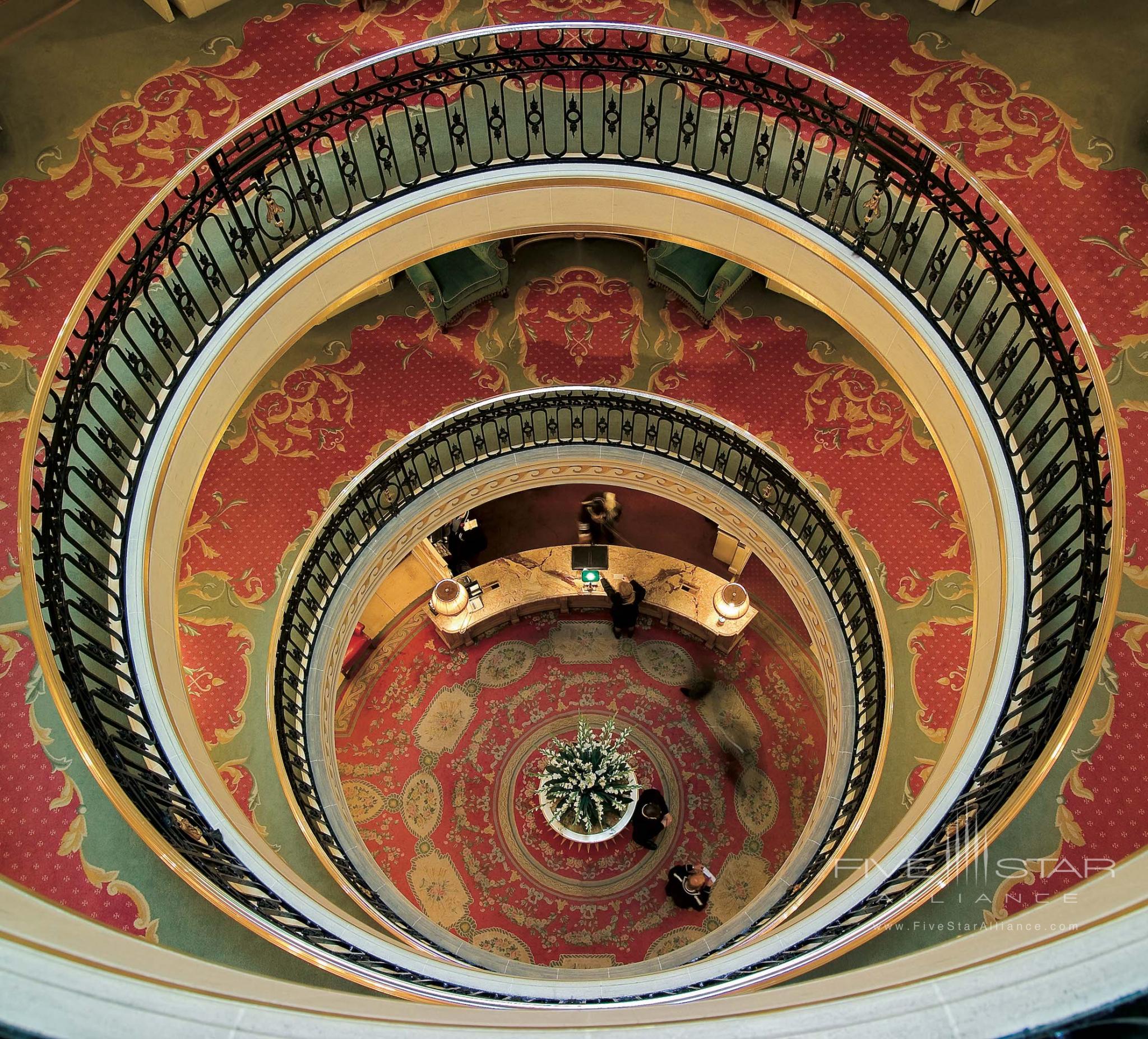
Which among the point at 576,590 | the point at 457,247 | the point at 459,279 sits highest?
the point at 459,279

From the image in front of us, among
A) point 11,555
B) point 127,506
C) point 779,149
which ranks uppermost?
point 779,149

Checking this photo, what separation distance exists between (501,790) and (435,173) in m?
6.43

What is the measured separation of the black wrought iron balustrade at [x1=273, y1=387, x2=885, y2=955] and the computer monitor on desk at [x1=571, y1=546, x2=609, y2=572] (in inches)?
95.1

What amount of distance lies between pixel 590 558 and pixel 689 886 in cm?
374

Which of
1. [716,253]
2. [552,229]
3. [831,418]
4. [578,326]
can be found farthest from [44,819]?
[831,418]

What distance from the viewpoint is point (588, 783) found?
820 centimetres

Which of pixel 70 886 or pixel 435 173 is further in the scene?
pixel 435 173

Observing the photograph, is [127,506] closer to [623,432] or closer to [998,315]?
[623,432]

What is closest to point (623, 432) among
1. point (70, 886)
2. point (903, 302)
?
point (903, 302)

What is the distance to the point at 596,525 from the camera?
1030 centimetres

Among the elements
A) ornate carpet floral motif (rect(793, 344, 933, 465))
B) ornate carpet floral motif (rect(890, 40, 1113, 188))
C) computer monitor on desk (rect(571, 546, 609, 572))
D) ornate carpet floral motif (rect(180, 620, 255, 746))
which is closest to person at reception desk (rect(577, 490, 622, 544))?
computer monitor on desk (rect(571, 546, 609, 572))

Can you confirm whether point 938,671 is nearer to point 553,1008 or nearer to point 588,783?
point 588,783

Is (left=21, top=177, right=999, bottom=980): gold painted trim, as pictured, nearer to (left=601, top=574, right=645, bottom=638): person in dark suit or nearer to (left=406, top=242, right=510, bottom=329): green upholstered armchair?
(left=406, top=242, right=510, bottom=329): green upholstered armchair

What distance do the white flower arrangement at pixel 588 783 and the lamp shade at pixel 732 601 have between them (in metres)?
1.74
